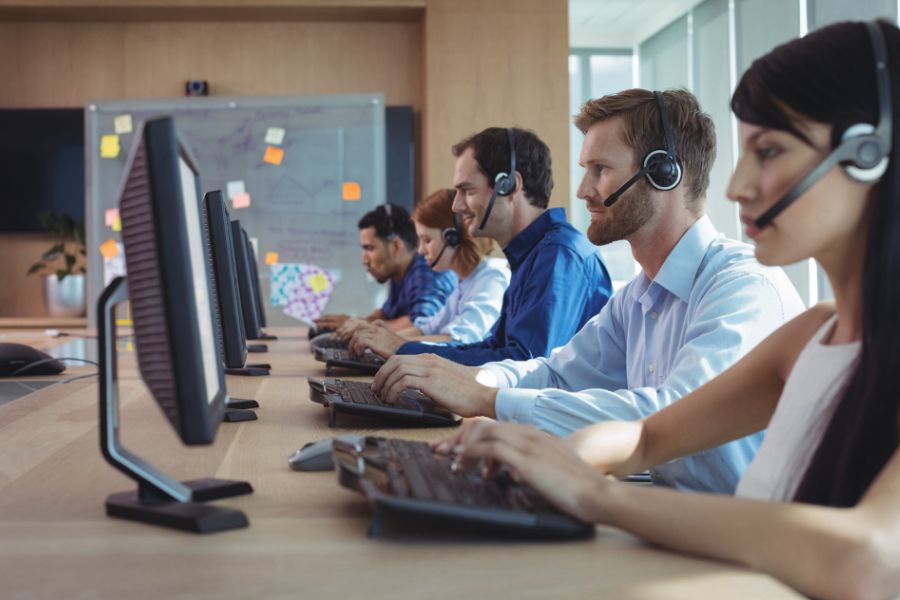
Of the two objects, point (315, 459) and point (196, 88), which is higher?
point (196, 88)

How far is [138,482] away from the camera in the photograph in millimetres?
952

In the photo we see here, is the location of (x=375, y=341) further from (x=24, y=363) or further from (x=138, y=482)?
(x=138, y=482)

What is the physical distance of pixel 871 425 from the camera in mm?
862

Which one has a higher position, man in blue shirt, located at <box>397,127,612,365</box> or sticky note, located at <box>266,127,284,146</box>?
sticky note, located at <box>266,127,284,146</box>

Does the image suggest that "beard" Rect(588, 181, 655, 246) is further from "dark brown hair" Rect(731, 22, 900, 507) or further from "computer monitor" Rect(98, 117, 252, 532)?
"computer monitor" Rect(98, 117, 252, 532)

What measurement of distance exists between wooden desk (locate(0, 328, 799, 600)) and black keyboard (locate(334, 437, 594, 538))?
0.06 feet

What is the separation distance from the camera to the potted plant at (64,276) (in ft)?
18.5

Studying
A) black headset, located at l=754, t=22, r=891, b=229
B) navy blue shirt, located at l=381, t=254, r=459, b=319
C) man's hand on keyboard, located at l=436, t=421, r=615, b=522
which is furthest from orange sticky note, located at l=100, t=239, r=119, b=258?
black headset, located at l=754, t=22, r=891, b=229

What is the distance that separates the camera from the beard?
1931mm

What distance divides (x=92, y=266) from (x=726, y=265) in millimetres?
4653

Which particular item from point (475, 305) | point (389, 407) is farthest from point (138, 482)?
point (475, 305)

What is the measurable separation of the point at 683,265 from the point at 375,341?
1.00 meters

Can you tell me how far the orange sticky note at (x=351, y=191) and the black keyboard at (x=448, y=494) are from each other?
15.2 ft

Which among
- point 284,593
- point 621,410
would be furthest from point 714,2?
point 284,593
